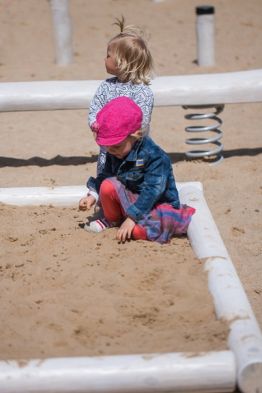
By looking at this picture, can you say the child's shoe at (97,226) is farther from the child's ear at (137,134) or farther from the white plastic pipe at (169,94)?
the white plastic pipe at (169,94)

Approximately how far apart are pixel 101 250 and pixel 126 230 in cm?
16

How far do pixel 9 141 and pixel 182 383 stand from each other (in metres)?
4.04

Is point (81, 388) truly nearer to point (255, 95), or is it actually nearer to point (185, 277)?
point (185, 277)

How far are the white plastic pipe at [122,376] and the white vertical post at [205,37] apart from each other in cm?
582

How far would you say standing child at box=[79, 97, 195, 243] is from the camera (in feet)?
13.1

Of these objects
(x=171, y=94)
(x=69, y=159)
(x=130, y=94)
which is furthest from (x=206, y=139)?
(x=130, y=94)

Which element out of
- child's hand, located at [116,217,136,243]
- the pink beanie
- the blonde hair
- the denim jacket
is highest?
the blonde hair

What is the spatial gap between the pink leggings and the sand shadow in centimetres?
179

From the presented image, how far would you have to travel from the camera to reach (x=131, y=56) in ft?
14.3

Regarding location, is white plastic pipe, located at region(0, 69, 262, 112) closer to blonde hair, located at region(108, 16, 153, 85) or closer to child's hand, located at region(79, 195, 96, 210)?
blonde hair, located at region(108, 16, 153, 85)

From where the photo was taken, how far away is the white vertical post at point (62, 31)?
336 inches

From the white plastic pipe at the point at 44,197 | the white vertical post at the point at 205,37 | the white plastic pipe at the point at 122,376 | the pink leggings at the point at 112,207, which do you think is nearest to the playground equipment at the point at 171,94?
the white plastic pipe at the point at 44,197

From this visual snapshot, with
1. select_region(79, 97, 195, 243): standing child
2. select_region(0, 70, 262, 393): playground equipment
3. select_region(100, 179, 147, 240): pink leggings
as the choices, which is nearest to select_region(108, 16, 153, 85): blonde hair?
select_region(79, 97, 195, 243): standing child

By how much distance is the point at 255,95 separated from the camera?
19.0 feet
